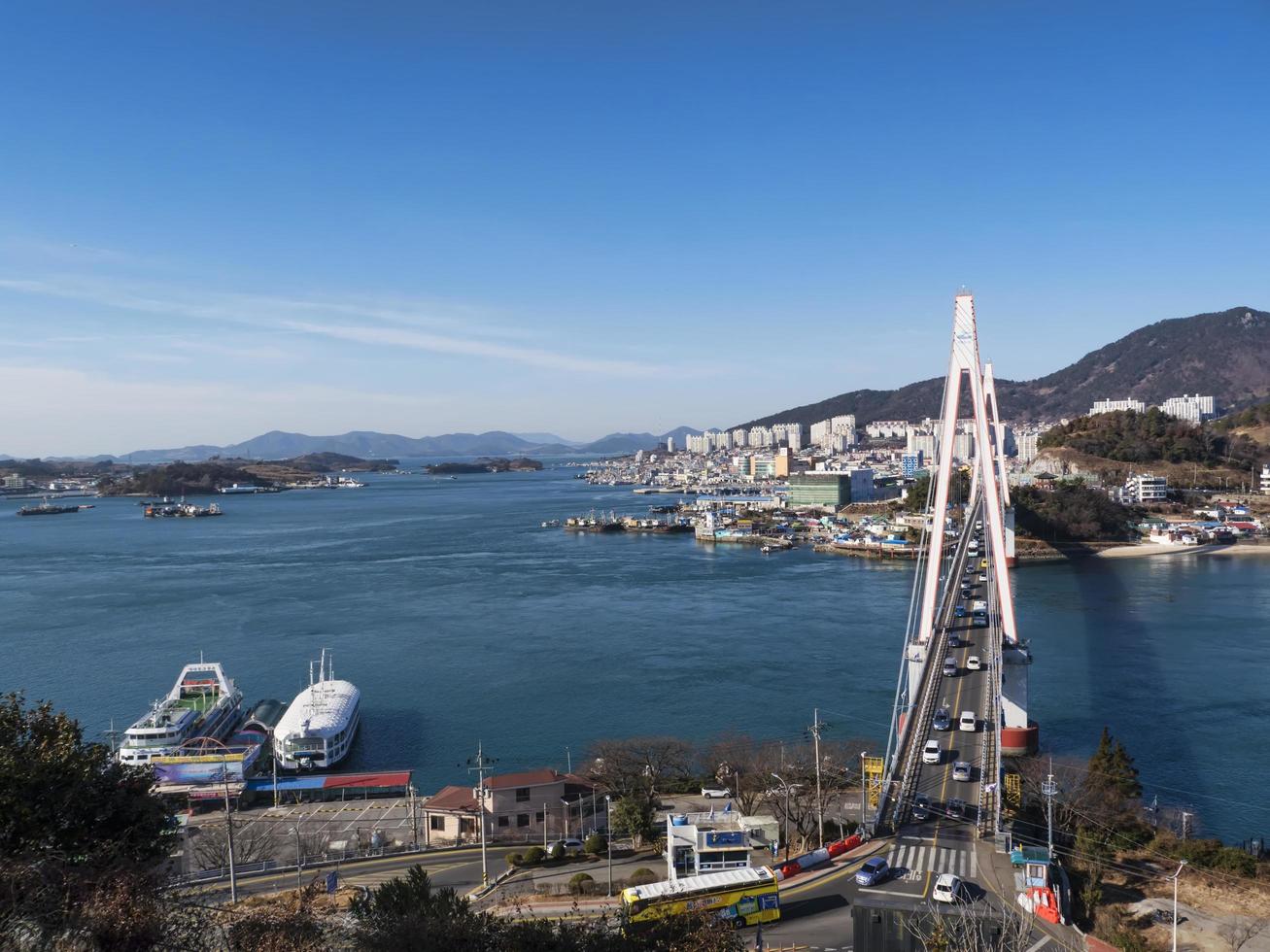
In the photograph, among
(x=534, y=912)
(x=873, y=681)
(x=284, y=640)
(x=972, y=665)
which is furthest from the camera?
(x=284, y=640)

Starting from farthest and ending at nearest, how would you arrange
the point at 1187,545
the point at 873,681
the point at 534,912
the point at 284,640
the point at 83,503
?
the point at 83,503, the point at 1187,545, the point at 284,640, the point at 873,681, the point at 534,912

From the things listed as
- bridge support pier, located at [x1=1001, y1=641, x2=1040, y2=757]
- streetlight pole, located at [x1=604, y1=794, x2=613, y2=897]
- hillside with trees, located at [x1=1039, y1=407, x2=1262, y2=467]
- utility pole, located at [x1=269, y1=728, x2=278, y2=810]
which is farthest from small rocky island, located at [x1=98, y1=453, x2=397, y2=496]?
bridge support pier, located at [x1=1001, y1=641, x2=1040, y2=757]

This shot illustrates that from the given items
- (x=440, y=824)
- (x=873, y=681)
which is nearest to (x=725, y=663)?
(x=873, y=681)

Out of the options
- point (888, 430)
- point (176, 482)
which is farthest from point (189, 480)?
point (888, 430)

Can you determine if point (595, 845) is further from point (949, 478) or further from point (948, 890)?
point (949, 478)

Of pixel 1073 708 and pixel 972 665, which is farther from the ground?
pixel 972 665

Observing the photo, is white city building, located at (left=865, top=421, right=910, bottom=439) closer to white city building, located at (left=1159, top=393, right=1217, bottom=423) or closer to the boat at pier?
white city building, located at (left=1159, top=393, right=1217, bottom=423)

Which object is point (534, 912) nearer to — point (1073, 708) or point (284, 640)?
point (1073, 708)
